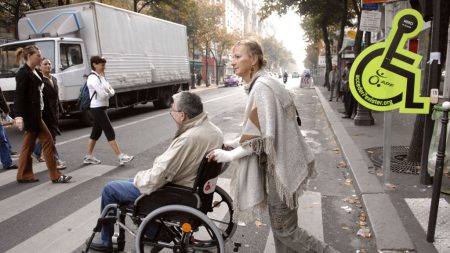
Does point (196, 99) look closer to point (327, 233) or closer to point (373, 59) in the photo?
point (327, 233)

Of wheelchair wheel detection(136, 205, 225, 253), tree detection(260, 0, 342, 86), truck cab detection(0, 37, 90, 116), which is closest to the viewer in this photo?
wheelchair wheel detection(136, 205, 225, 253)

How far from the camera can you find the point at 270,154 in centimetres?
263

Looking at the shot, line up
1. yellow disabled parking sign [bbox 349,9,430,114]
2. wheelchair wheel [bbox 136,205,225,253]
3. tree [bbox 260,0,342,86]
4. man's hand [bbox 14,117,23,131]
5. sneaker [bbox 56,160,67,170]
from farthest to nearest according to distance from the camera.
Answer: tree [bbox 260,0,342,86] < sneaker [bbox 56,160,67,170] < man's hand [bbox 14,117,23,131] < yellow disabled parking sign [bbox 349,9,430,114] < wheelchair wheel [bbox 136,205,225,253]

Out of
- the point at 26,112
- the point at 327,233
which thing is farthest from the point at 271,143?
the point at 26,112

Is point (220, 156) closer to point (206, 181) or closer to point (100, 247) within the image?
point (206, 181)

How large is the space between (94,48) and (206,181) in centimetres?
1045

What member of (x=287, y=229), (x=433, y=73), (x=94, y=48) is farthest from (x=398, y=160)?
(x=94, y=48)

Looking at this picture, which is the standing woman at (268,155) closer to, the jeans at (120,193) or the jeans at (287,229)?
the jeans at (287,229)

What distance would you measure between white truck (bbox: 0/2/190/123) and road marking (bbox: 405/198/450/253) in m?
Result: 9.45

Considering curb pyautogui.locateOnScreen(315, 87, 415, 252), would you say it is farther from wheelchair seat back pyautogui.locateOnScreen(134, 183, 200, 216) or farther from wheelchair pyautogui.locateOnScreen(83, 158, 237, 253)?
wheelchair seat back pyautogui.locateOnScreen(134, 183, 200, 216)

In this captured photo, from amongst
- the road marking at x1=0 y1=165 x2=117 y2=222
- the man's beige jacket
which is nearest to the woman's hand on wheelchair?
the man's beige jacket

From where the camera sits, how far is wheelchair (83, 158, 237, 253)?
2.93m

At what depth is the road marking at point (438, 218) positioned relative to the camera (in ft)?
11.3

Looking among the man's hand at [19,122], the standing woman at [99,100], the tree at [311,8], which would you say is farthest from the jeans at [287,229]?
the tree at [311,8]
